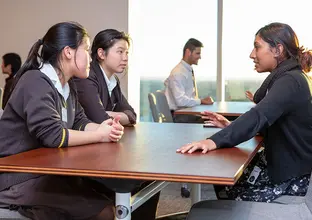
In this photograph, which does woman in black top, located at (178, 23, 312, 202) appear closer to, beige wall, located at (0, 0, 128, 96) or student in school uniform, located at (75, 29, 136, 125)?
student in school uniform, located at (75, 29, 136, 125)

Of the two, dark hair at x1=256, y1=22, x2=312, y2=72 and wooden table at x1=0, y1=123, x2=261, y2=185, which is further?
dark hair at x1=256, y1=22, x2=312, y2=72

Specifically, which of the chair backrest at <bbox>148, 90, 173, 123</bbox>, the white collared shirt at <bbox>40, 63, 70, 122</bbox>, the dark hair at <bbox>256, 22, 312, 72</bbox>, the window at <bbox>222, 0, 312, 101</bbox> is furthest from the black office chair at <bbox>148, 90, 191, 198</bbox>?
the window at <bbox>222, 0, 312, 101</bbox>

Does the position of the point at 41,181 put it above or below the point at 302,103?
below

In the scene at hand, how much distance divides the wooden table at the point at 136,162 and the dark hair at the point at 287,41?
1.51 feet

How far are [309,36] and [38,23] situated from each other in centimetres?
334

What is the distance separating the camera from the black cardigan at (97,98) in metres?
2.42

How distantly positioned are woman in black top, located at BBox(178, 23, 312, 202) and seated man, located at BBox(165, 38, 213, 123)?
2519 millimetres

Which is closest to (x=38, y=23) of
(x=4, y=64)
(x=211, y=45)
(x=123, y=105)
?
(x=4, y=64)

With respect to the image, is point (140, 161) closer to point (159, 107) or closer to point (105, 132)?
point (105, 132)

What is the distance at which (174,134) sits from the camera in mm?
2238

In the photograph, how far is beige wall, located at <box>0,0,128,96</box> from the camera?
5.43 metres

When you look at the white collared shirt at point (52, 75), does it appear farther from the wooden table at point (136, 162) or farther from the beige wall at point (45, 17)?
the beige wall at point (45, 17)

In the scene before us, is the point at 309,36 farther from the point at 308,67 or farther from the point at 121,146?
the point at 121,146

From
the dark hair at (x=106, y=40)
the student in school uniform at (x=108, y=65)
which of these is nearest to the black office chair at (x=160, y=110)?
the student in school uniform at (x=108, y=65)
